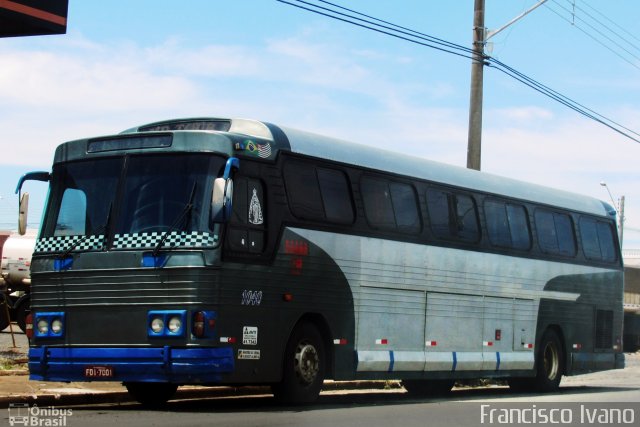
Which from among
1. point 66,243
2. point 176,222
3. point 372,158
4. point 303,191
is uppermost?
point 372,158

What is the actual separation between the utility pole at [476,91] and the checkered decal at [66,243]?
10785 mm

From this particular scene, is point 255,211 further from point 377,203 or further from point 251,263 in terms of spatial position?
point 377,203

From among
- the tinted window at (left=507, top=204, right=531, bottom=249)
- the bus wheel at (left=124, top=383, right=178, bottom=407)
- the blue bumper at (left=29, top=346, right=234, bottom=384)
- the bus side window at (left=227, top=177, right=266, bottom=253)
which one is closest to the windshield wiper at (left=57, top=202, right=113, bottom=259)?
the blue bumper at (left=29, top=346, right=234, bottom=384)

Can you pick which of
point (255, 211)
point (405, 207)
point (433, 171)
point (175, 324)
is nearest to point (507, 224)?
point (433, 171)

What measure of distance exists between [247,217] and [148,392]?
299 centimetres

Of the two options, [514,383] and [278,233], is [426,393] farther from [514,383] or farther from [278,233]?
[278,233]

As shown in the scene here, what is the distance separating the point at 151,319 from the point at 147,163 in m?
1.87

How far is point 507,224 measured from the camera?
62.1ft

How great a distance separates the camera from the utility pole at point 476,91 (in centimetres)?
2245

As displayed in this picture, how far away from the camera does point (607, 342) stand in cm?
2172

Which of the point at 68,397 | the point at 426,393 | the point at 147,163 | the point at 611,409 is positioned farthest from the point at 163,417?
the point at 426,393

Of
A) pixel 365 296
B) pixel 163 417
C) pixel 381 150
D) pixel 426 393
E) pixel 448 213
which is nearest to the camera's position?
pixel 163 417

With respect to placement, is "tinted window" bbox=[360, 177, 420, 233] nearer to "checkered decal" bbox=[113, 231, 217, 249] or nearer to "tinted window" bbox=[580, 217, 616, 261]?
"checkered decal" bbox=[113, 231, 217, 249]

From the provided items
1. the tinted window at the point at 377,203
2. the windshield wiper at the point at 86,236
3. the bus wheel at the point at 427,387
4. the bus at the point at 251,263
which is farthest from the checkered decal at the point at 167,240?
the bus wheel at the point at 427,387
